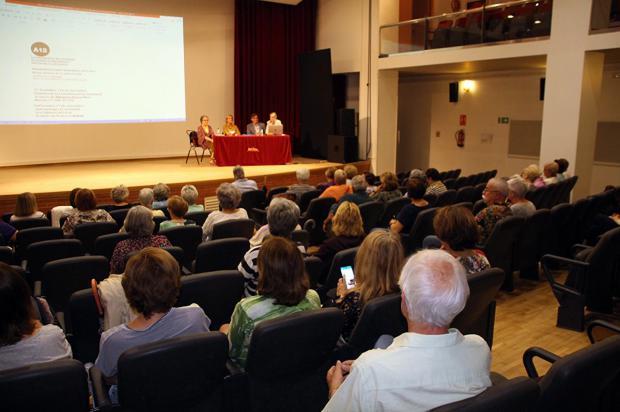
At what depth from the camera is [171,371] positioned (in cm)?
200

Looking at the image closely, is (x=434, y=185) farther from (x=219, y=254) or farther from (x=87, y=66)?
(x=87, y=66)

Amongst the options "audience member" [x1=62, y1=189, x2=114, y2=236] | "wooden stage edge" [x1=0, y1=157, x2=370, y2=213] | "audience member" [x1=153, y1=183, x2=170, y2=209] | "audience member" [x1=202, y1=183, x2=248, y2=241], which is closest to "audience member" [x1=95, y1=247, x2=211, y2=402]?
"audience member" [x1=202, y1=183, x2=248, y2=241]

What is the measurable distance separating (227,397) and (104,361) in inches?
22.1

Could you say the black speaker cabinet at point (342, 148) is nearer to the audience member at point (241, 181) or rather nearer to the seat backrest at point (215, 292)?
the audience member at point (241, 181)

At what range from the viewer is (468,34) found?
9.89 meters

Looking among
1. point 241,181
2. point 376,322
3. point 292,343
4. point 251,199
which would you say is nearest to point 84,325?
point 292,343

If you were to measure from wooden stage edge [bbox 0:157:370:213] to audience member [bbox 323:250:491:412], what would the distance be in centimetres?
761

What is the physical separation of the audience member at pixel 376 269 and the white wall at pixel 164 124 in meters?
10.1

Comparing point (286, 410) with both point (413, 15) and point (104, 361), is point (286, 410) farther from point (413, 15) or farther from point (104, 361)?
point (413, 15)

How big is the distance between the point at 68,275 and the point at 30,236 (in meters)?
1.43

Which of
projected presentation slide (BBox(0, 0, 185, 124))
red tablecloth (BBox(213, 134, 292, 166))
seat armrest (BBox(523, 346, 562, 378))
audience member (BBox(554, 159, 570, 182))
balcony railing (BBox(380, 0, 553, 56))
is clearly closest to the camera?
seat armrest (BBox(523, 346, 562, 378))

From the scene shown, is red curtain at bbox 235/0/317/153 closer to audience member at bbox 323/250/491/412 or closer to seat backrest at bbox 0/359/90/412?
seat backrest at bbox 0/359/90/412

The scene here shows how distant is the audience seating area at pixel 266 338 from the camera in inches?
70.2

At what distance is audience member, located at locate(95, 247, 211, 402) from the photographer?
220 cm
